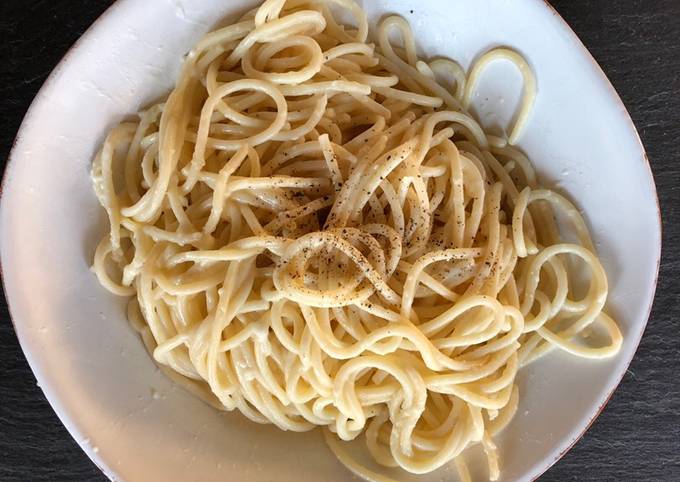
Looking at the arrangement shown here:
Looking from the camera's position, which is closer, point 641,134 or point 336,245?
point 336,245

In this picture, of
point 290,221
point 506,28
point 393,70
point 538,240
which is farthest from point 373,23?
point 538,240

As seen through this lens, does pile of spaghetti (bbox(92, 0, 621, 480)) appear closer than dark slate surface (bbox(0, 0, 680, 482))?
Yes

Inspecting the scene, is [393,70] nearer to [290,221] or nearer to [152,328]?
[290,221]

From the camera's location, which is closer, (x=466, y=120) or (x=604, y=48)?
(x=466, y=120)

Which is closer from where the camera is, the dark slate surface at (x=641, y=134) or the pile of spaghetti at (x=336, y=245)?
the pile of spaghetti at (x=336, y=245)
